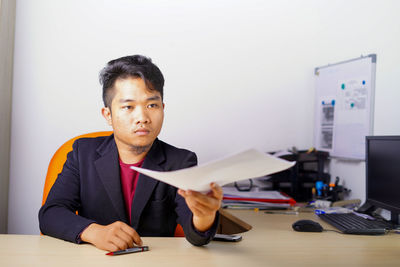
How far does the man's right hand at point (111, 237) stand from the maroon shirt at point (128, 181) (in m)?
0.29

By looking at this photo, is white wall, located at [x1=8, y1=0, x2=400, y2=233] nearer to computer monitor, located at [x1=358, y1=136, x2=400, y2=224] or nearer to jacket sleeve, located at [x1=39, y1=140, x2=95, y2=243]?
computer monitor, located at [x1=358, y1=136, x2=400, y2=224]

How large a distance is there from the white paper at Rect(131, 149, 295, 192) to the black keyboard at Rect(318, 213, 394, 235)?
0.66m

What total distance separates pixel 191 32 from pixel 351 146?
113 cm

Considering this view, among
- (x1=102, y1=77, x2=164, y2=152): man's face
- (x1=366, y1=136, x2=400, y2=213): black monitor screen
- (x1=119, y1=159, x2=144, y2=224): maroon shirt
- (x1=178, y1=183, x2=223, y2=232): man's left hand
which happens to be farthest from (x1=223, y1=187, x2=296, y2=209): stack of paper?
(x1=178, y1=183, x2=223, y2=232): man's left hand

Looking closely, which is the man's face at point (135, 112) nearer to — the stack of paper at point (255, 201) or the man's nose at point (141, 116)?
the man's nose at point (141, 116)

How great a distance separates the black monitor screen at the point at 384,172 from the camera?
138cm

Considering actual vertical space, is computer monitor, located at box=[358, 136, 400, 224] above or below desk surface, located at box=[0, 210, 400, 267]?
above

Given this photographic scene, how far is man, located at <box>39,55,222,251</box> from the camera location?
1224 mm

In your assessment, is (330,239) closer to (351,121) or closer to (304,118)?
(351,121)

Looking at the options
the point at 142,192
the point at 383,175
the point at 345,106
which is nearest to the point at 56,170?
the point at 142,192

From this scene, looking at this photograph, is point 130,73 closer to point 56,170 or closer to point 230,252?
point 56,170

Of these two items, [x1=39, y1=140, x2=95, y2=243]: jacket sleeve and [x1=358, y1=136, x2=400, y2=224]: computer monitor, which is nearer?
[x1=39, y1=140, x2=95, y2=243]: jacket sleeve

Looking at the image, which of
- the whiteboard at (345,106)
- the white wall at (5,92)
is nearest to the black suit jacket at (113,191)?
the white wall at (5,92)

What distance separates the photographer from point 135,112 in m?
1.22
